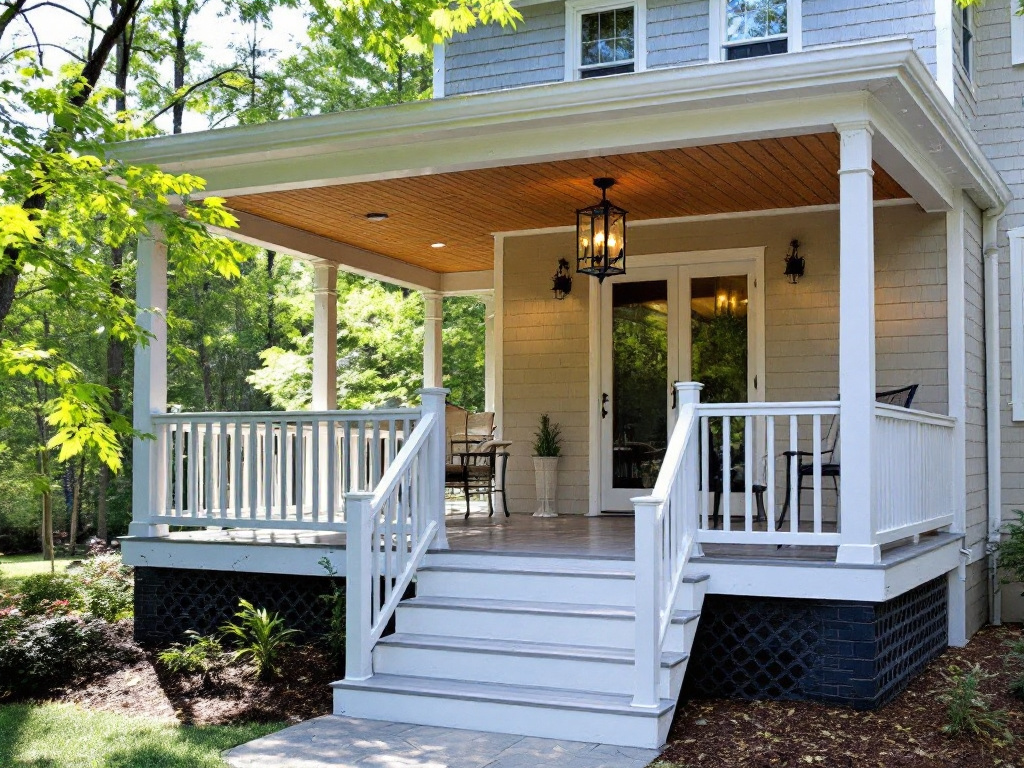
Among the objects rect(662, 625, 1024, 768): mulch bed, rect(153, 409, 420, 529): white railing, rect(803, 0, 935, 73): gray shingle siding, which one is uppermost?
rect(803, 0, 935, 73): gray shingle siding

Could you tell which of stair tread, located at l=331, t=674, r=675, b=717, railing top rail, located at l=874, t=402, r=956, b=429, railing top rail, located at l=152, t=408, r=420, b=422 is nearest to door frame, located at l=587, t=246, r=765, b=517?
railing top rail, located at l=874, t=402, r=956, b=429

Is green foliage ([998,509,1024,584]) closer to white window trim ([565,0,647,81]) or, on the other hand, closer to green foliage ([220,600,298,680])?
white window trim ([565,0,647,81])

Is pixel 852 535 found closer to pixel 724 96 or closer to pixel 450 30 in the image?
pixel 724 96

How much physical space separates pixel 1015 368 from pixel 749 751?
4.79m

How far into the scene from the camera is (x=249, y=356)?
22.2m

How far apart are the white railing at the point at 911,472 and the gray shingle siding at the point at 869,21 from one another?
9.17ft

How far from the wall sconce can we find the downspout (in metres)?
3.36

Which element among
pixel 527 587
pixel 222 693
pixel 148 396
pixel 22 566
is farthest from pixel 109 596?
pixel 22 566

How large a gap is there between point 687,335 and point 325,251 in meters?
3.48

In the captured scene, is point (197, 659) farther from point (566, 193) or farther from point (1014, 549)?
point (1014, 549)

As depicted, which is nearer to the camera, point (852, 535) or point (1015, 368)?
point (852, 535)

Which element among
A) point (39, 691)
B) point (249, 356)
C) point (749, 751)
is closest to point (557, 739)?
point (749, 751)

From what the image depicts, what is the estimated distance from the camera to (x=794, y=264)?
8.44 meters

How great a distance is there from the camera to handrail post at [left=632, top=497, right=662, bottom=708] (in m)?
4.89
